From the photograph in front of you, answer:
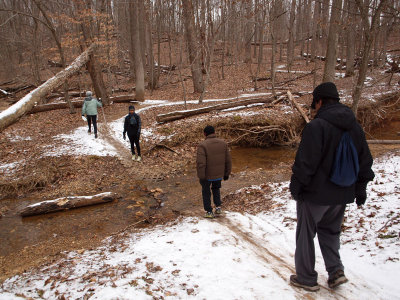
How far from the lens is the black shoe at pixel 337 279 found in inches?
124

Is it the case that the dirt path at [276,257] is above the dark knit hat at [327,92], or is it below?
below

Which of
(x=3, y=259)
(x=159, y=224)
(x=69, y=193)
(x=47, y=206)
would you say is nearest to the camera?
(x=3, y=259)

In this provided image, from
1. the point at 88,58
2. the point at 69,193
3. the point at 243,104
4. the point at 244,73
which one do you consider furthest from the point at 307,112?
the point at 244,73

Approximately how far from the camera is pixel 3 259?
217 inches

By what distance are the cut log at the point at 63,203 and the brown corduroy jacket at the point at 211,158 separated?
379cm

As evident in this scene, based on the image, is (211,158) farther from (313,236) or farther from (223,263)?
(313,236)

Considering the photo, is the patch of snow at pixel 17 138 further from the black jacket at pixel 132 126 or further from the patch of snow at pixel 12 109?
the black jacket at pixel 132 126

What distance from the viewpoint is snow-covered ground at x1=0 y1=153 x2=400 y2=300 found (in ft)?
10.8

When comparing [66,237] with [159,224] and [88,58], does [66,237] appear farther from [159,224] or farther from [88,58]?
[88,58]

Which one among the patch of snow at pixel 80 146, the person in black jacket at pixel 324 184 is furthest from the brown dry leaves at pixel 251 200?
the patch of snow at pixel 80 146

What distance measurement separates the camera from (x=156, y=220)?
6457 millimetres

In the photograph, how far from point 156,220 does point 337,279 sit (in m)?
4.21

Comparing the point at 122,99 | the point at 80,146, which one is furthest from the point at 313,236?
the point at 122,99

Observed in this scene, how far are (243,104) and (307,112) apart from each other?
335 cm
